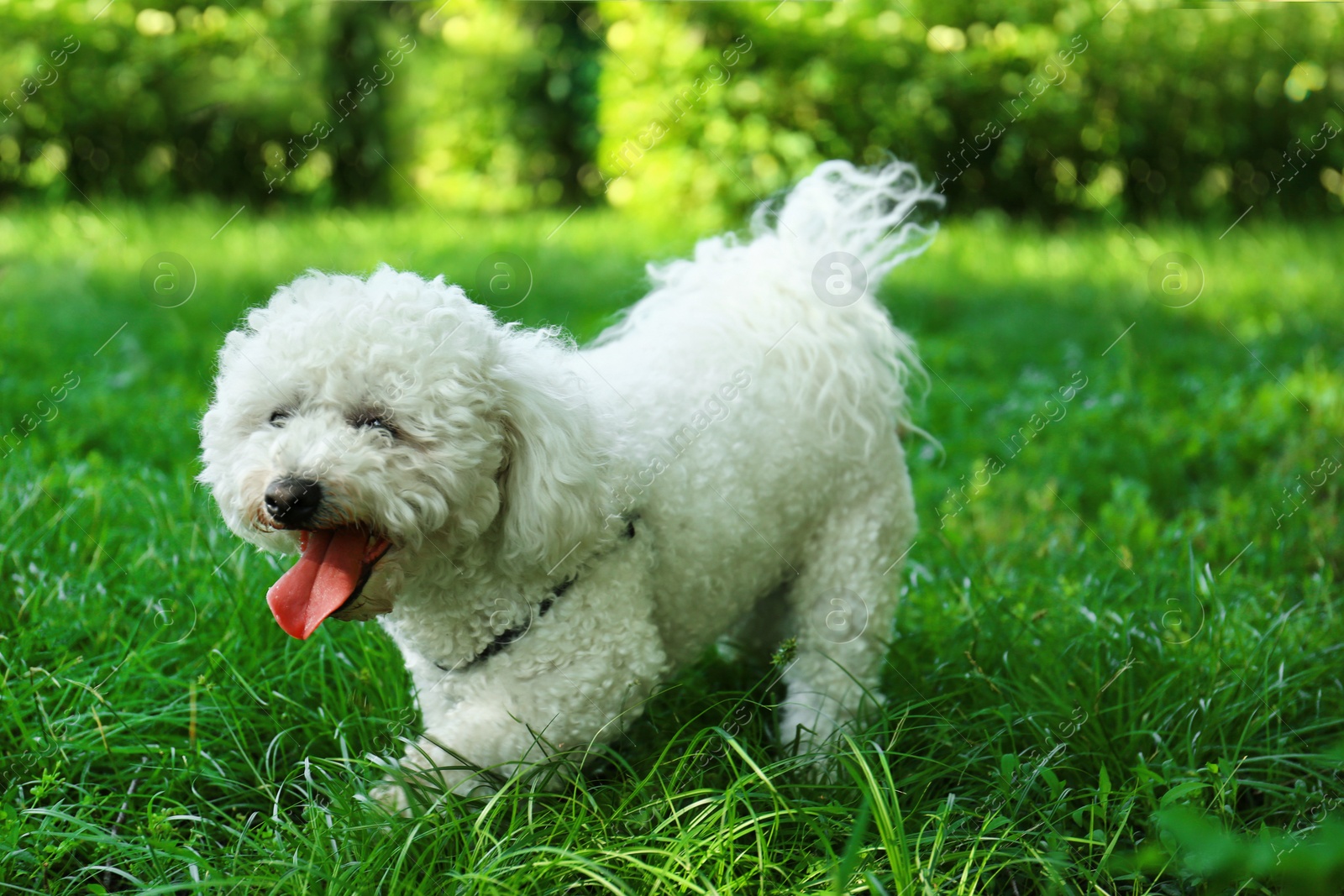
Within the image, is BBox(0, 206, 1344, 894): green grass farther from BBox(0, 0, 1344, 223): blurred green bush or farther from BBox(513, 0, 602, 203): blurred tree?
BBox(513, 0, 602, 203): blurred tree

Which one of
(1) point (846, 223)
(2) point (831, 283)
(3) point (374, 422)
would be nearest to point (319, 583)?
(3) point (374, 422)

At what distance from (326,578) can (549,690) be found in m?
0.49

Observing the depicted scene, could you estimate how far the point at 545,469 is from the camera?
2.03 meters

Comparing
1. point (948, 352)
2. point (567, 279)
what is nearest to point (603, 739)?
point (948, 352)

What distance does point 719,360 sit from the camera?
2564 mm

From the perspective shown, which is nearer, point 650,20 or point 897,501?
point 897,501

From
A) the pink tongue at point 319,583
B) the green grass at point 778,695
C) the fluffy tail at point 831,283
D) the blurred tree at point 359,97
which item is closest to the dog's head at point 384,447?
the pink tongue at point 319,583

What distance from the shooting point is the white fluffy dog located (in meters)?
1.96

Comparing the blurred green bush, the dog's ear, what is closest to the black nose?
the dog's ear

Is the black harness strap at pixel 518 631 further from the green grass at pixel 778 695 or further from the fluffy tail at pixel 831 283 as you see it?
the fluffy tail at pixel 831 283

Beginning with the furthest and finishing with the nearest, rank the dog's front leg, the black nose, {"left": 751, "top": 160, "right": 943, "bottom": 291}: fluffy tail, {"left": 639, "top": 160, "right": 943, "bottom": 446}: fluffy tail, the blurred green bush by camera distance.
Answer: the blurred green bush < {"left": 751, "top": 160, "right": 943, "bottom": 291}: fluffy tail < {"left": 639, "top": 160, "right": 943, "bottom": 446}: fluffy tail < the dog's front leg < the black nose

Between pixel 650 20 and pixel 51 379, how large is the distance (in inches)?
184

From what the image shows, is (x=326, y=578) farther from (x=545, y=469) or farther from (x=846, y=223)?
(x=846, y=223)

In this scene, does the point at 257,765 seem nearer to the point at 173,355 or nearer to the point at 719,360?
the point at 719,360
